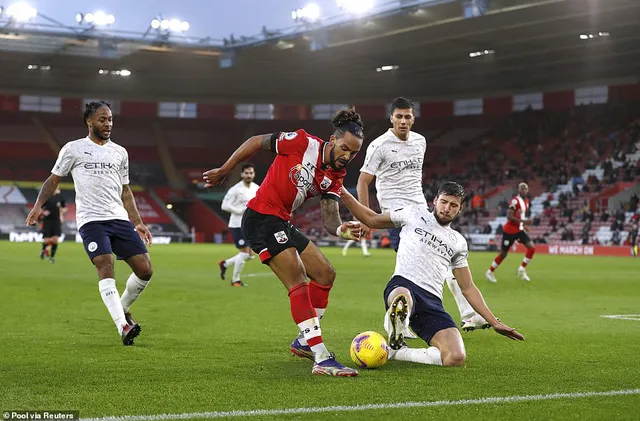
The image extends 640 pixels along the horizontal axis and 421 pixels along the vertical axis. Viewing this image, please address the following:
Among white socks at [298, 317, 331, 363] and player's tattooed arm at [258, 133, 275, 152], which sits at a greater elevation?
player's tattooed arm at [258, 133, 275, 152]

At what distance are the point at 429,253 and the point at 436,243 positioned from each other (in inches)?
4.6

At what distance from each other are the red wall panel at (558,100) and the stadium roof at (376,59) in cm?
94

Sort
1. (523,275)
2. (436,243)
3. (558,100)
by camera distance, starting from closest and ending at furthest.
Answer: (436,243), (523,275), (558,100)

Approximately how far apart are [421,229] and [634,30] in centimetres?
3835

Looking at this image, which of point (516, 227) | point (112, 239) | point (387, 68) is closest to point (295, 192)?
point (112, 239)

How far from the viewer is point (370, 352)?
7.05 meters

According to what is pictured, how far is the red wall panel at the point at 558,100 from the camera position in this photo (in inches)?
2237

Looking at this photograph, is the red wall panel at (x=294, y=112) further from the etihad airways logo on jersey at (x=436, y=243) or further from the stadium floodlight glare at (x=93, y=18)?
the etihad airways logo on jersey at (x=436, y=243)

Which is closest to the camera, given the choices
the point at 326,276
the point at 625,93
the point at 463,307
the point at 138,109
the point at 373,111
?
the point at 326,276

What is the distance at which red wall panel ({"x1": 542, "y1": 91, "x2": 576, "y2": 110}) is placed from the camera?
186 feet

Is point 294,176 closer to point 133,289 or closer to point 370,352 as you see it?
point 370,352

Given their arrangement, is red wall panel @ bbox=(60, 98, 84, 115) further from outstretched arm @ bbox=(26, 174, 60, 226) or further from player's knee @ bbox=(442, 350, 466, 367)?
player's knee @ bbox=(442, 350, 466, 367)

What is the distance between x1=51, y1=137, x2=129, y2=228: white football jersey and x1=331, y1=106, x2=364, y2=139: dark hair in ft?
10.5

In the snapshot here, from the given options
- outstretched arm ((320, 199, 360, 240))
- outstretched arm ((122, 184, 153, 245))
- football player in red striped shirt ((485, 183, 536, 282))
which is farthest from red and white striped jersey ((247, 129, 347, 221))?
football player in red striped shirt ((485, 183, 536, 282))
